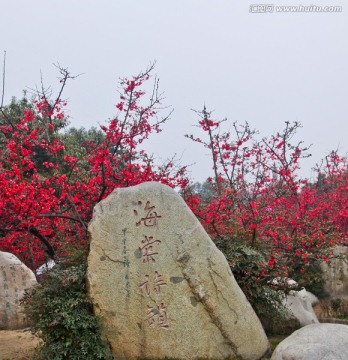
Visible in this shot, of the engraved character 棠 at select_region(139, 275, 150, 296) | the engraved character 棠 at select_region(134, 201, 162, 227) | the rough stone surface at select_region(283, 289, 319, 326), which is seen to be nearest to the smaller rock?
the rough stone surface at select_region(283, 289, 319, 326)

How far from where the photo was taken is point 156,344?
5125 mm

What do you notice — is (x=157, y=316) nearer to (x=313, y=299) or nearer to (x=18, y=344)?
(x=18, y=344)

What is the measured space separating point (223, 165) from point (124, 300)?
445cm

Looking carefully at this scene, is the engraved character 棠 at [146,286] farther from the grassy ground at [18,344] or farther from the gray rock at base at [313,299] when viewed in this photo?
the gray rock at base at [313,299]

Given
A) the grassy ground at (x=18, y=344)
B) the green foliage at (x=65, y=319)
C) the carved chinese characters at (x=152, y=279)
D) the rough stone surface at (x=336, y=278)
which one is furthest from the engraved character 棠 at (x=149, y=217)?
the rough stone surface at (x=336, y=278)

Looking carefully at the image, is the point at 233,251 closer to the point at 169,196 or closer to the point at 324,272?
the point at 169,196

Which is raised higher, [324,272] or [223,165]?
[223,165]

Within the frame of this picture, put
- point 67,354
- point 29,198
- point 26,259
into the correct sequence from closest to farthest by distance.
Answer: point 67,354 → point 29,198 → point 26,259

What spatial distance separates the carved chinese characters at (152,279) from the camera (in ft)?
16.9

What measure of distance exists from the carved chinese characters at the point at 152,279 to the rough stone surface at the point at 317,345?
1.37 m

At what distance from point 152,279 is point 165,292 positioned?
218 mm

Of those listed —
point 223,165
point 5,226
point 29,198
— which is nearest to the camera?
point 29,198

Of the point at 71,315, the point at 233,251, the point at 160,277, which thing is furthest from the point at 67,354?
the point at 233,251

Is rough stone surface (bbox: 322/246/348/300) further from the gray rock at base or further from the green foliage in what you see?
the green foliage
